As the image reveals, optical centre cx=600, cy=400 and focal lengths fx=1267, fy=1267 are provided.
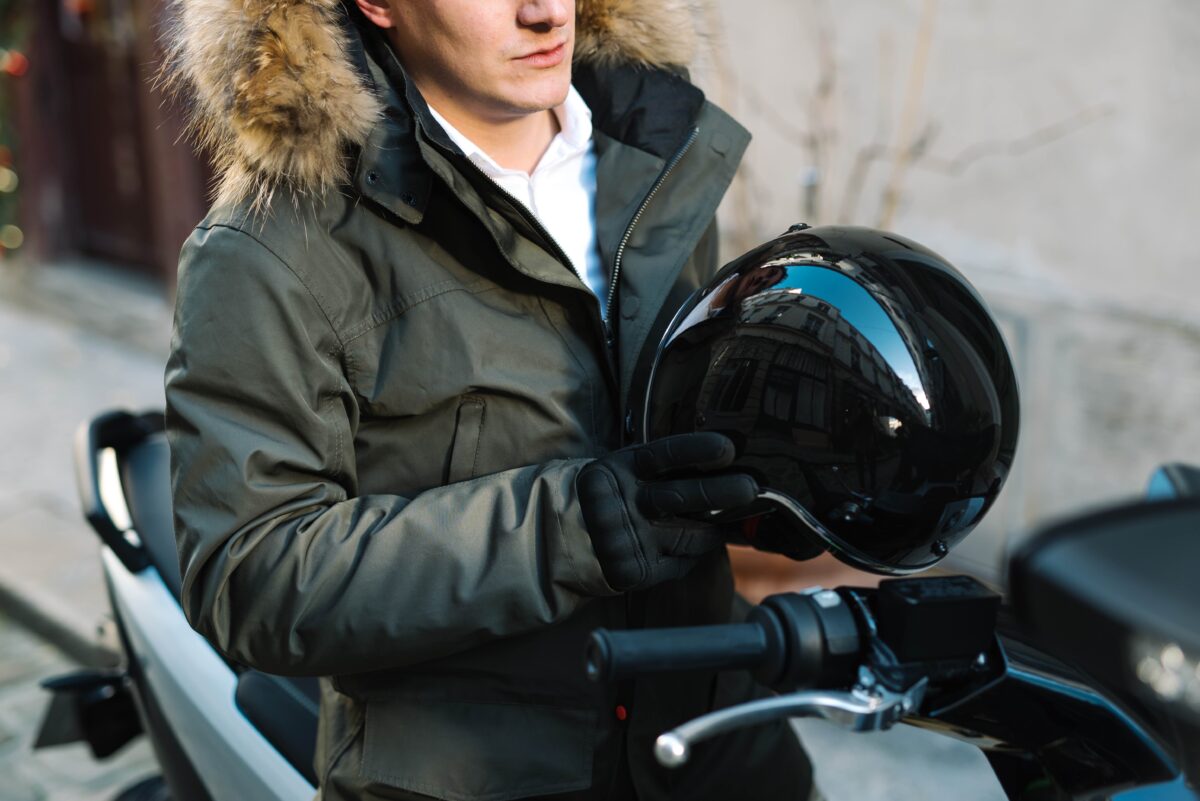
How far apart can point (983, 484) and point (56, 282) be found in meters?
7.49

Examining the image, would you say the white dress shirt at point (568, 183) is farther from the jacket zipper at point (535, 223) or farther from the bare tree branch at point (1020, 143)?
the bare tree branch at point (1020, 143)

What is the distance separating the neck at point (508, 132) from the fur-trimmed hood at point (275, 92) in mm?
147

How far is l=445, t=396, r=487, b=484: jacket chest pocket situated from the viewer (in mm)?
1396

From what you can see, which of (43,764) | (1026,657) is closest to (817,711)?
(1026,657)

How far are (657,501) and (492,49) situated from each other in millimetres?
610

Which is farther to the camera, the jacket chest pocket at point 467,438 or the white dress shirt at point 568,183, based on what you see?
the white dress shirt at point 568,183

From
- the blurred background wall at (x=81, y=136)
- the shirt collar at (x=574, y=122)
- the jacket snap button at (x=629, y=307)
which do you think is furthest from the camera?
the blurred background wall at (x=81, y=136)

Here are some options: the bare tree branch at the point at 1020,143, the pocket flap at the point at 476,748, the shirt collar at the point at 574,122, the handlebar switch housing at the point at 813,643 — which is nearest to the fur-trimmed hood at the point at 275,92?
the shirt collar at the point at 574,122

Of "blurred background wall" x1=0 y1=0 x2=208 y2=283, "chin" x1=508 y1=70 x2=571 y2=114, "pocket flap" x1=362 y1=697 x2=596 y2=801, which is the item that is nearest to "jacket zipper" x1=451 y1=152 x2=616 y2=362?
"chin" x1=508 y1=70 x2=571 y2=114

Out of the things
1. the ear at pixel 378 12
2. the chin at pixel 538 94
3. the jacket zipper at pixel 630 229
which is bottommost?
the jacket zipper at pixel 630 229

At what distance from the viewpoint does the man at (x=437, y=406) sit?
1285 millimetres

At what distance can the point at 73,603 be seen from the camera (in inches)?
152

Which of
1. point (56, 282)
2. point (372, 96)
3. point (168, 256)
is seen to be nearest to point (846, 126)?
point (372, 96)

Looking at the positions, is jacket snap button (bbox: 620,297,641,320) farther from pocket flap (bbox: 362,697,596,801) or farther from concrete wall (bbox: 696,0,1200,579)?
concrete wall (bbox: 696,0,1200,579)
